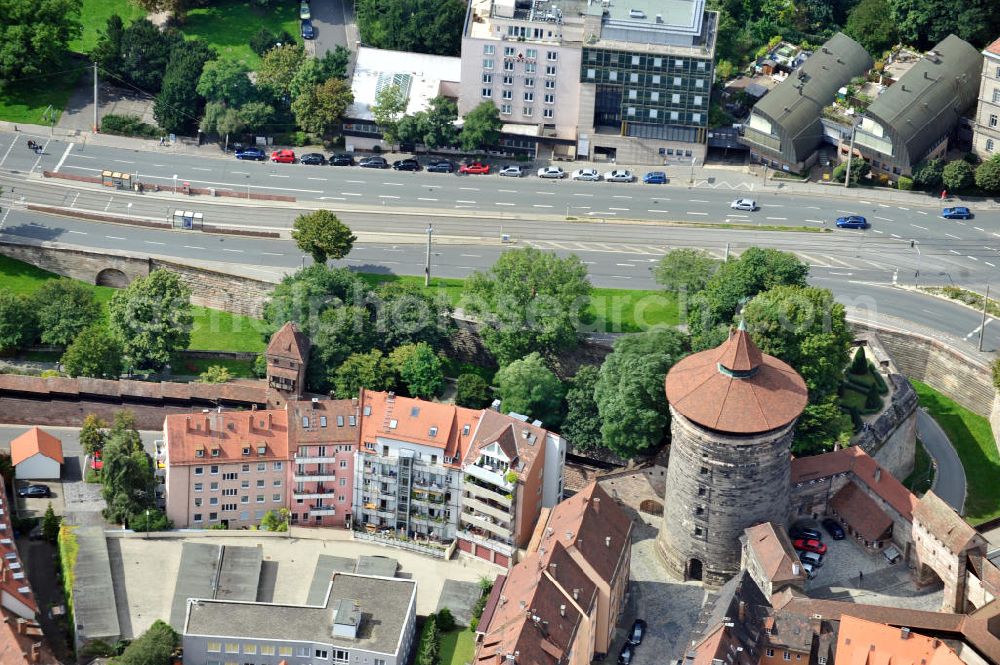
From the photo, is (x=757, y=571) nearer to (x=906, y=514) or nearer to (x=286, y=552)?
(x=906, y=514)

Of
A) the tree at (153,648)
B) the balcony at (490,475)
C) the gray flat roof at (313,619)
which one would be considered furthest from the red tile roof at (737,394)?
the tree at (153,648)

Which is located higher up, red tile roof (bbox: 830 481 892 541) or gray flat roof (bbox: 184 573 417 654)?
red tile roof (bbox: 830 481 892 541)

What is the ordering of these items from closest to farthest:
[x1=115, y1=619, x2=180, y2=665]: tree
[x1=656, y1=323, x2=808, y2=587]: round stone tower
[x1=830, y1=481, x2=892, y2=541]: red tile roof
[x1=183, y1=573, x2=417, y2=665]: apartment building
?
[x1=115, y1=619, x2=180, y2=665]: tree
[x1=183, y1=573, x2=417, y2=665]: apartment building
[x1=656, y1=323, x2=808, y2=587]: round stone tower
[x1=830, y1=481, x2=892, y2=541]: red tile roof

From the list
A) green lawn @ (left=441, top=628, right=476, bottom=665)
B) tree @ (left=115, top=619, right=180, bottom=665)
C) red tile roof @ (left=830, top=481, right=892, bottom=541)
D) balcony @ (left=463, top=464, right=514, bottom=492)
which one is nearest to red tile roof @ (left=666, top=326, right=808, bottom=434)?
red tile roof @ (left=830, top=481, right=892, bottom=541)

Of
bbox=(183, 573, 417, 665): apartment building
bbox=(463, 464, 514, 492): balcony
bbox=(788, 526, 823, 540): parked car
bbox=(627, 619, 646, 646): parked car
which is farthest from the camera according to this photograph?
bbox=(788, 526, 823, 540): parked car

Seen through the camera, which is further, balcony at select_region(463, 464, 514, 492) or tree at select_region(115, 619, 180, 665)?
balcony at select_region(463, 464, 514, 492)

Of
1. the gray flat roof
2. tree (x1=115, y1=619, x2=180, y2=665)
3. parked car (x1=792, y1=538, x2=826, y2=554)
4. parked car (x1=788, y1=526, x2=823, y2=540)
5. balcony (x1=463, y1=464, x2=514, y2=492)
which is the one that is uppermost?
balcony (x1=463, y1=464, x2=514, y2=492)

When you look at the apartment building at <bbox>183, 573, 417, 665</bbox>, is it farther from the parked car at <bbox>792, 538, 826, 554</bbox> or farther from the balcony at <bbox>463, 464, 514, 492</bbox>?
the parked car at <bbox>792, 538, 826, 554</bbox>

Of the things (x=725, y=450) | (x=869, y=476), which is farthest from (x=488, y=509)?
(x=869, y=476)

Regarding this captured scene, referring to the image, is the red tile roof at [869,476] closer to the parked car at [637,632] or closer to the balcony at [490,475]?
the parked car at [637,632]
